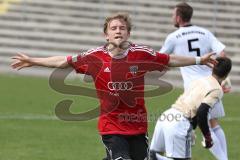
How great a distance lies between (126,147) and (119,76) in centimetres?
72

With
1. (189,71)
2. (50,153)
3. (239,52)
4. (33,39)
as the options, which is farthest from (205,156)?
(33,39)

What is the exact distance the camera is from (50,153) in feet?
36.3

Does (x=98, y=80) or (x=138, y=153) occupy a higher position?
(x=98, y=80)

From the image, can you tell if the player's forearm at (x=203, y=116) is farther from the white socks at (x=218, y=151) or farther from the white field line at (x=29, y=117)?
the white field line at (x=29, y=117)

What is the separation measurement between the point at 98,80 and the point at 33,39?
18114 millimetres

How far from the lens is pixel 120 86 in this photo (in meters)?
7.71

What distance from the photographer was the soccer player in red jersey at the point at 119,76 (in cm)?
759

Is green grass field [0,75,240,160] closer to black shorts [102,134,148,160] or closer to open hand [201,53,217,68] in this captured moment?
black shorts [102,134,148,160]

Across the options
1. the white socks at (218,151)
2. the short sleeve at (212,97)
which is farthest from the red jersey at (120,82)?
the white socks at (218,151)

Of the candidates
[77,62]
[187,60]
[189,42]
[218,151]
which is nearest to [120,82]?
[77,62]

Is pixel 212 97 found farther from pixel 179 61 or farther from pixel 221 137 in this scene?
pixel 221 137

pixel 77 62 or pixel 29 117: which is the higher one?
pixel 77 62

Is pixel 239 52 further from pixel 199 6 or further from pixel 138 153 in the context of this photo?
pixel 138 153

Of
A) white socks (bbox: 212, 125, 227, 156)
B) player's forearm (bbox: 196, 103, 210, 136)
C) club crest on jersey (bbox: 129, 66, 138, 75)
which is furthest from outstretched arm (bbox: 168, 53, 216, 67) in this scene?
white socks (bbox: 212, 125, 227, 156)
